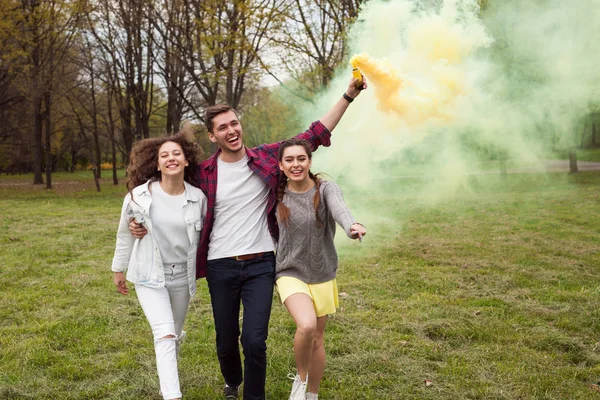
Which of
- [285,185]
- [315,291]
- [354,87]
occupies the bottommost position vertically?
[315,291]

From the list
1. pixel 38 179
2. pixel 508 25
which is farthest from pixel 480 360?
pixel 38 179

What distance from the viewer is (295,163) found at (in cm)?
350

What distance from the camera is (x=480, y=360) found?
442cm

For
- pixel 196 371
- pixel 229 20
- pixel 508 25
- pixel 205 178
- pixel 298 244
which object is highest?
pixel 229 20

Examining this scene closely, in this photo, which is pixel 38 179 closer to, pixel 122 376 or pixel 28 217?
pixel 28 217

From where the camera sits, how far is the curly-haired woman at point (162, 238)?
135 inches

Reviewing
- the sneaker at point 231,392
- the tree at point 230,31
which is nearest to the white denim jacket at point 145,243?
the sneaker at point 231,392

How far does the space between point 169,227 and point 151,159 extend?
54 cm

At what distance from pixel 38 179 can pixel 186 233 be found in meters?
26.5

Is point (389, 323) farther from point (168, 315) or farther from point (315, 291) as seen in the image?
point (168, 315)

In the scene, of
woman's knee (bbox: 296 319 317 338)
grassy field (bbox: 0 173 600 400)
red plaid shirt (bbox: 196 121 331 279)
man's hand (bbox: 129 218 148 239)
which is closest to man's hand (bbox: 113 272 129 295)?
man's hand (bbox: 129 218 148 239)

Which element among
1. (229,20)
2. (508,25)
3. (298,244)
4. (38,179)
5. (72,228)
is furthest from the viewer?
(38,179)

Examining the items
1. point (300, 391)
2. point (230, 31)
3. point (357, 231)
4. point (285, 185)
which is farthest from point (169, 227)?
point (230, 31)

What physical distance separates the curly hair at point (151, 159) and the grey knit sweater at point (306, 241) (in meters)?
0.78
